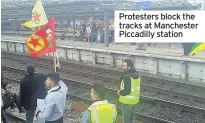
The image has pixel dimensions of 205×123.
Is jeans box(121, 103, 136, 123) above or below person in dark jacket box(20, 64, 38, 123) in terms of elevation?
below

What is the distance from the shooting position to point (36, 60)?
2080 centimetres

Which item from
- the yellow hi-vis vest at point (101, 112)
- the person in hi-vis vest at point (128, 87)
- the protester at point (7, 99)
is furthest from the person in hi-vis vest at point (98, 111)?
the protester at point (7, 99)

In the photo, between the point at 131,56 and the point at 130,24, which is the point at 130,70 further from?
the point at 131,56

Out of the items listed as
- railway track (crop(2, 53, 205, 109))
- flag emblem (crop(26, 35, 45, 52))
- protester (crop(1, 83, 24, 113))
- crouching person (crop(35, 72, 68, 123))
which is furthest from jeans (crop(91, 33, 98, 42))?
crouching person (crop(35, 72, 68, 123))

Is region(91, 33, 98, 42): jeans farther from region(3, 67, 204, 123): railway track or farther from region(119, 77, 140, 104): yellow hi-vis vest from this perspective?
region(119, 77, 140, 104): yellow hi-vis vest

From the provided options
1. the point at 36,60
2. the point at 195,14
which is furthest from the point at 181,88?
the point at 36,60

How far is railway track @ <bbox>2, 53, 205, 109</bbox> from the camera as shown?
38.8 ft

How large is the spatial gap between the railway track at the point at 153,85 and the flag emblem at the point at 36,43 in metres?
4.00

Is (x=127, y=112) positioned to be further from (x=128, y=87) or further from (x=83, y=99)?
(x=83, y=99)

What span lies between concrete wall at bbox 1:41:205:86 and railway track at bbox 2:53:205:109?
3.93 feet

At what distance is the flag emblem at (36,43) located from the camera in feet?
36.7

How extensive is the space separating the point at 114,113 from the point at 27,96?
3321 mm

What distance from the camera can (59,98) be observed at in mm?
5586

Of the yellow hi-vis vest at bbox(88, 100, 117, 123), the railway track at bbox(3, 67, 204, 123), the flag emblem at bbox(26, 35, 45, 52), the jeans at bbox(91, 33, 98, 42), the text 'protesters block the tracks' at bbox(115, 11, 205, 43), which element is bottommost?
the railway track at bbox(3, 67, 204, 123)
